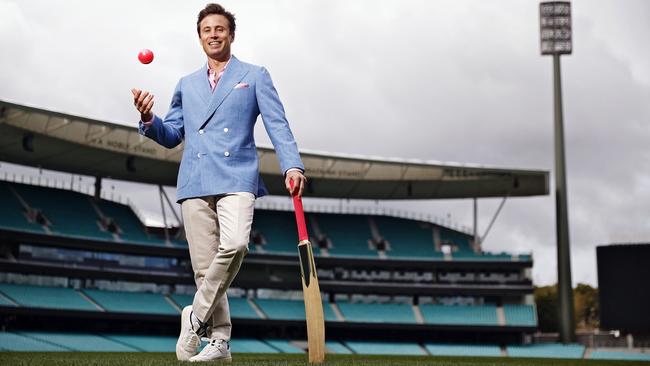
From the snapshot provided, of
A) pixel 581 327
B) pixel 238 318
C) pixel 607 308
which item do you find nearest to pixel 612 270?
pixel 607 308

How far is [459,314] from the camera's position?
5731 cm

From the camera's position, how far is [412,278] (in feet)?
197

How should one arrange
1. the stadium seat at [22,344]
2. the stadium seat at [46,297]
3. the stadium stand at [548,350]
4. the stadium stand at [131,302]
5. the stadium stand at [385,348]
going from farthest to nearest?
1. the stadium stand at [385,348]
2. the stadium stand at [548,350]
3. the stadium stand at [131,302]
4. the stadium seat at [46,297]
5. the stadium seat at [22,344]

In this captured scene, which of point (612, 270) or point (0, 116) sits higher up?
point (0, 116)

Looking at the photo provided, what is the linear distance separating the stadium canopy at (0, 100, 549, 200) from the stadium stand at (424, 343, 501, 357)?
12.2 metres

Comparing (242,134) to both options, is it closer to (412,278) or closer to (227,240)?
(227,240)

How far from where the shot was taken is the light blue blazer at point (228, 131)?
Result: 255 inches

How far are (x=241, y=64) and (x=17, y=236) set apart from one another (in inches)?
1784

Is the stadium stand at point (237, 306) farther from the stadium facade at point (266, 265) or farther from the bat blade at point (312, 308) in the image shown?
the bat blade at point (312, 308)

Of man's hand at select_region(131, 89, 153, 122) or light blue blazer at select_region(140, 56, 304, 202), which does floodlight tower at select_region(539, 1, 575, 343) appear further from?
man's hand at select_region(131, 89, 153, 122)

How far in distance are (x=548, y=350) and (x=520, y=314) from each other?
4.81 metres

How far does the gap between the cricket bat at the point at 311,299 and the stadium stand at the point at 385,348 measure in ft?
153

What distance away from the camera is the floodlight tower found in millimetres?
57594

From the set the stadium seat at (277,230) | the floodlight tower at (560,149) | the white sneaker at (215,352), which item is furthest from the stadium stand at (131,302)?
the white sneaker at (215,352)
